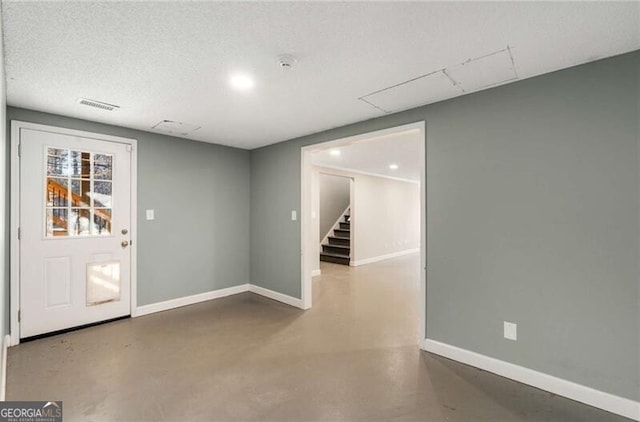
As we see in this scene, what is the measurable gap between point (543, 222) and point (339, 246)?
242 inches

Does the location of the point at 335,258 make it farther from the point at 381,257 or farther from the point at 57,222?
the point at 57,222

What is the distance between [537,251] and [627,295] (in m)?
0.53

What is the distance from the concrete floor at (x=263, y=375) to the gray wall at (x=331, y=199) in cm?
532

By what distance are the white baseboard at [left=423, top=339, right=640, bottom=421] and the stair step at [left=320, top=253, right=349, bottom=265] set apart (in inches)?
188

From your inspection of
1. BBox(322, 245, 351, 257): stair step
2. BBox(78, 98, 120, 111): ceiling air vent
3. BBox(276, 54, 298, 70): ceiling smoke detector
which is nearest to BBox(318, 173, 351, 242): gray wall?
BBox(322, 245, 351, 257): stair step

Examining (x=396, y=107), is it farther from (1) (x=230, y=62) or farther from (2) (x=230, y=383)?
(2) (x=230, y=383)

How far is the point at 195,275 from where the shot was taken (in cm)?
436

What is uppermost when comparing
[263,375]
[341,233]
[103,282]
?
[341,233]

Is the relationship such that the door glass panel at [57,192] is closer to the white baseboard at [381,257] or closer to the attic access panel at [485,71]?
the attic access panel at [485,71]

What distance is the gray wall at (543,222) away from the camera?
2.00 m

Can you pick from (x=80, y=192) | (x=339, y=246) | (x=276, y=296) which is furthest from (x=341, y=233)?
(x=80, y=192)

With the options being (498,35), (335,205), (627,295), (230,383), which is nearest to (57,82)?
(230,383)

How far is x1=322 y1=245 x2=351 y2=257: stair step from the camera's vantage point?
315 inches
